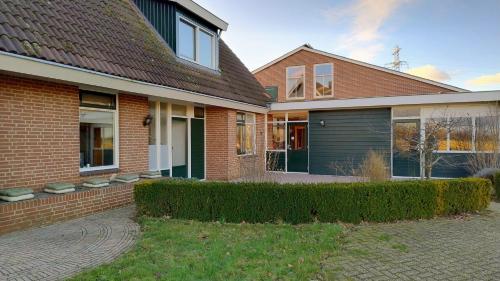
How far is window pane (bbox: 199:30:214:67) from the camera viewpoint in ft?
39.7

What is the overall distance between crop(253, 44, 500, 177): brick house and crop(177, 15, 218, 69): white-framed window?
4.22 meters

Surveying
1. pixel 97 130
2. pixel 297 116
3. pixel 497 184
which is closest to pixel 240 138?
pixel 297 116

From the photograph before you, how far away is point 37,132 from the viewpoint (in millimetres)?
6488

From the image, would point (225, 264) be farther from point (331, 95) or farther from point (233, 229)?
point (331, 95)

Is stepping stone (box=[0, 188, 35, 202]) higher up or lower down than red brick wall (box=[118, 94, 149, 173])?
lower down

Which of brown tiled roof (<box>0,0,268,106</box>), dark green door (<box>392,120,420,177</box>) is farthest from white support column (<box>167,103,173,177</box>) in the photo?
dark green door (<box>392,120,420,177</box>)

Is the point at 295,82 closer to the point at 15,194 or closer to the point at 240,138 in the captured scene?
the point at 240,138

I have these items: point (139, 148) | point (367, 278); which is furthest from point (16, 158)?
point (367, 278)

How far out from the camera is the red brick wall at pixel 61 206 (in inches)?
210

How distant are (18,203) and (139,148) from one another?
3884mm

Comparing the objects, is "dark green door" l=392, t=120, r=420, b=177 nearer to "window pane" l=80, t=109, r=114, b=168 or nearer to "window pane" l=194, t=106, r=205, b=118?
"window pane" l=194, t=106, r=205, b=118

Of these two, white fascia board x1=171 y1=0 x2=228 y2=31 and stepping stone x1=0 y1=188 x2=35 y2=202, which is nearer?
stepping stone x1=0 y1=188 x2=35 y2=202

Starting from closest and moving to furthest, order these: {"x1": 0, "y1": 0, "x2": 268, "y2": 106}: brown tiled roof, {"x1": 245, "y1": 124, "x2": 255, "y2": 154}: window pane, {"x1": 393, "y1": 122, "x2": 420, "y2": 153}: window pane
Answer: {"x1": 0, "y1": 0, "x2": 268, "y2": 106}: brown tiled roof, {"x1": 393, "y1": 122, "x2": 420, "y2": 153}: window pane, {"x1": 245, "y1": 124, "x2": 255, "y2": 154}: window pane

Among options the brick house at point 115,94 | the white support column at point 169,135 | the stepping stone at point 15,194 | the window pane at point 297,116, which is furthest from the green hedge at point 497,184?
the stepping stone at point 15,194
